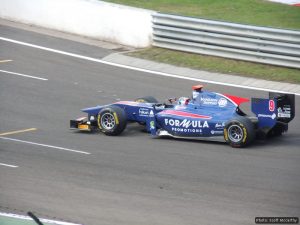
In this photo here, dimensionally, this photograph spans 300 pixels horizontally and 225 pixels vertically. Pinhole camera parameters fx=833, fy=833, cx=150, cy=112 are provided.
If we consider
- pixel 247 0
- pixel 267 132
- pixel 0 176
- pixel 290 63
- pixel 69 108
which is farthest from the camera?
pixel 247 0

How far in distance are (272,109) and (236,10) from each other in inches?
445

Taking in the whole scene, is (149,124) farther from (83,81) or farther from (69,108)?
(83,81)

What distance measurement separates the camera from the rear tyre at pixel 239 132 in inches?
617

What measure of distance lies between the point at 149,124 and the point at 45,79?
5975 millimetres

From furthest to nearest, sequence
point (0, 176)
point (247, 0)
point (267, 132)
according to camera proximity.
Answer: point (247, 0), point (267, 132), point (0, 176)

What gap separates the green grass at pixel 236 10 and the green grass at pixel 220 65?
2.64 m

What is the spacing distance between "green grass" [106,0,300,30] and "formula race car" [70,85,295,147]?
864 centimetres

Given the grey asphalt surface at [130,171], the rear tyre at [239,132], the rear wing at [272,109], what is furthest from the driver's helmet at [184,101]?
the rear wing at [272,109]

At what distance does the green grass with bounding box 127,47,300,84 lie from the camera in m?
21.8

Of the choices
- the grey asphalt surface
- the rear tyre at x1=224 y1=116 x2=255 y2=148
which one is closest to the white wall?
the grey asphalt surface

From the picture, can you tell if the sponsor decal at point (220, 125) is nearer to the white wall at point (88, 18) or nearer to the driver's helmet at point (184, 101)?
the driver's helmet at point (184, 101)

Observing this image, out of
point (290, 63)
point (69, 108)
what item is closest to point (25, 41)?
point (69, 108)

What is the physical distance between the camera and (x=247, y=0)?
27.9 metres

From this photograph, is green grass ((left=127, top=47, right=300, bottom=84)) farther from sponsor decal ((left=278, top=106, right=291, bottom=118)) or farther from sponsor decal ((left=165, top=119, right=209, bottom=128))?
sponsor decal ((left=165, top=119, right=209, bottom=128))
